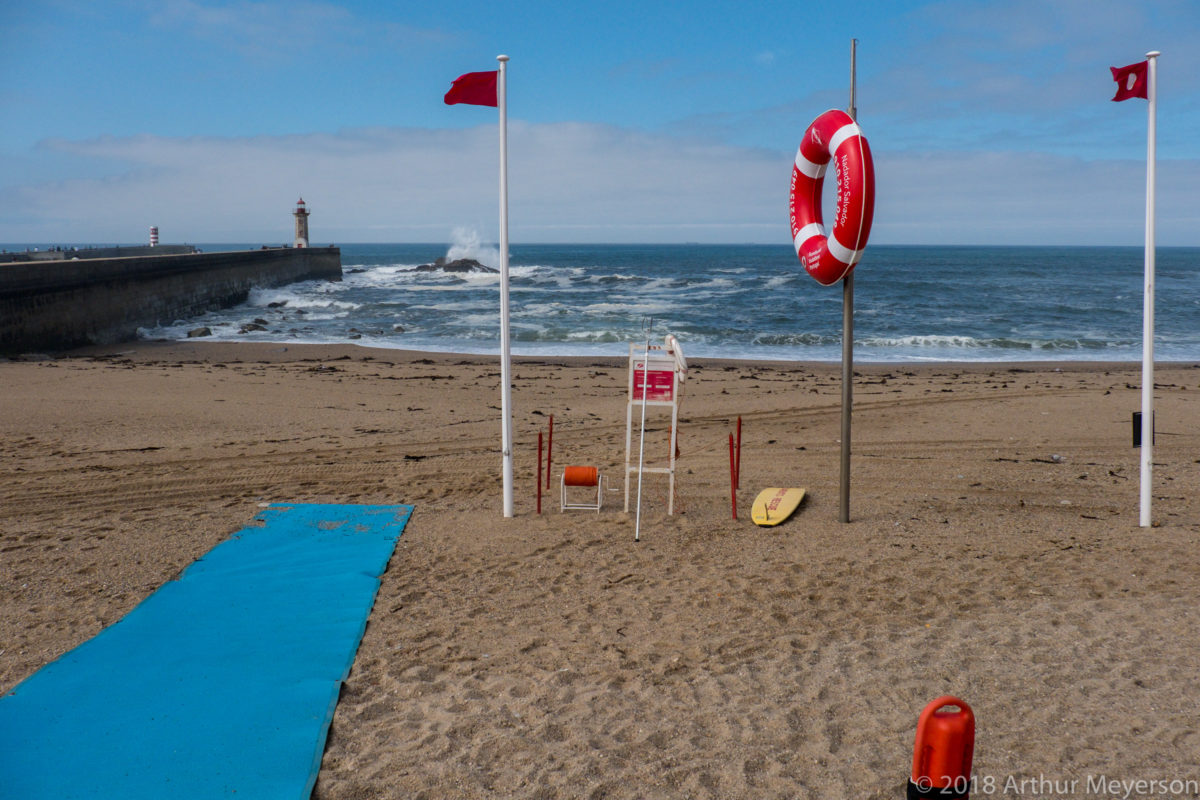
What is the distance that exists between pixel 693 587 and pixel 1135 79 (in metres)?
4.36

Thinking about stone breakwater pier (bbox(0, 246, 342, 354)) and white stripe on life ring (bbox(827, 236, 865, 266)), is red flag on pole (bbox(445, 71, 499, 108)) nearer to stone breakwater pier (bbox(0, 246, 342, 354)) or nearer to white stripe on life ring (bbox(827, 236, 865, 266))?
white stripe on life ring (bbox(827, 236, 865, 266))

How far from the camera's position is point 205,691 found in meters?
3.91

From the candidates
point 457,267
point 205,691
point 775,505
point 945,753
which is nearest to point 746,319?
point 775,505

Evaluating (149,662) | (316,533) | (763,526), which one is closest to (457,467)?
(316,533)

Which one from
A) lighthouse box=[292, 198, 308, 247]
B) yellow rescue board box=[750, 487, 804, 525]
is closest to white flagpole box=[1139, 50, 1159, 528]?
yellow rescue board box=[750, 487, 804, 525]

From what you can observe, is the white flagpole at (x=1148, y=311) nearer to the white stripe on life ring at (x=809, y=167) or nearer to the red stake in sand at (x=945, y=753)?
the white stripe on life ring at (x=809, y=167)

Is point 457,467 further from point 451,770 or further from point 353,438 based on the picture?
point 451,770

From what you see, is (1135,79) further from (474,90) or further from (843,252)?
(474,90)

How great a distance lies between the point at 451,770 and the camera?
3289mm

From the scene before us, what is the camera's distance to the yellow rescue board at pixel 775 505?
20.9ft

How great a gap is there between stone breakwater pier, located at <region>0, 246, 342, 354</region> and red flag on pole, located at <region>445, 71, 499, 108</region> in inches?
565

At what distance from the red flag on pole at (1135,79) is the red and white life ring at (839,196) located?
1762 millimetres

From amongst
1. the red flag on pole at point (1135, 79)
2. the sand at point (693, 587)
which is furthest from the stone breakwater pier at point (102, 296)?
the red flag on pole at point (1135, 79)

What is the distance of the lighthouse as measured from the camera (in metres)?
49.1
